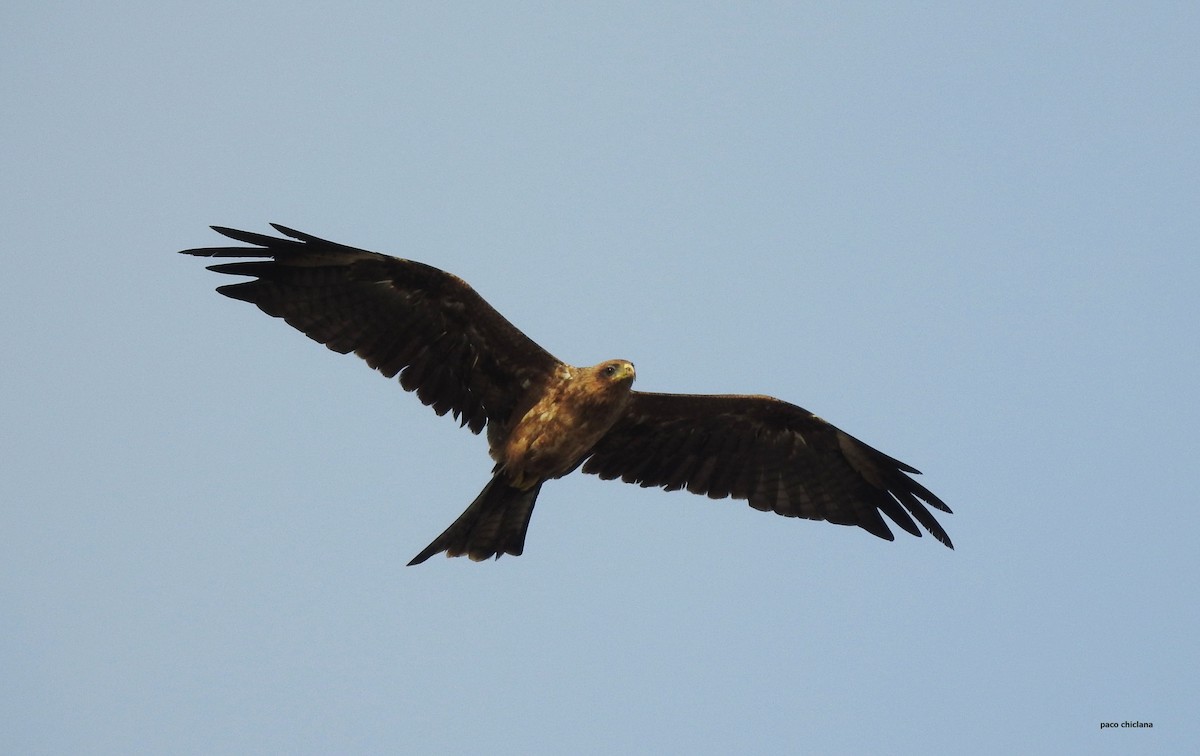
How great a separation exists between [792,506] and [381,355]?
4.52 m

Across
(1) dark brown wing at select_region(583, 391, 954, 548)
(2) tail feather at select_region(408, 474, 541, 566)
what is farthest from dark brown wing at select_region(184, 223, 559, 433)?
(1) dark brown wing at select_region(583, 391, 954, 548)

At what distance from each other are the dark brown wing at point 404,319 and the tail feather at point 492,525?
67 centimetres

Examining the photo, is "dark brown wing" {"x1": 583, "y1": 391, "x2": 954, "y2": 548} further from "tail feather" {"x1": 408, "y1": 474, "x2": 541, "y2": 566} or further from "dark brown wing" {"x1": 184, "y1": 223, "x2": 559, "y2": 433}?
"dark brown wing" {"x1": 184, "y1": 223, "x2": 559, "y2": 433}

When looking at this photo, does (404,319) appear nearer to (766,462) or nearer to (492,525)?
(492,525)

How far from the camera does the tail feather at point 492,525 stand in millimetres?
12180

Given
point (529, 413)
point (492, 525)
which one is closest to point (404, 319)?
point (529, 413)

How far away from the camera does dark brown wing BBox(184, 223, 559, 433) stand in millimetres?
11773

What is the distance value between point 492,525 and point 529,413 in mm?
1141

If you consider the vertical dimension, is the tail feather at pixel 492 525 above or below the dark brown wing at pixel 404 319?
below

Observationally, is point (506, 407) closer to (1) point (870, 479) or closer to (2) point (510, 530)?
(2) point (510, 530)

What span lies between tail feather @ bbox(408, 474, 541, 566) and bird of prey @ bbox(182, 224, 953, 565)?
0.01 m

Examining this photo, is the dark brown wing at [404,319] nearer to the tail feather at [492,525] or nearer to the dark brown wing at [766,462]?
the tail feather at [492,525]

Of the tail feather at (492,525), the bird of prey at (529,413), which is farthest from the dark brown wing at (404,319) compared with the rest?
the tail feather at (492,525)

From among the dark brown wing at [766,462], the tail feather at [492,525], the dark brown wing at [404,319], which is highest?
the dark brown wing at [404,319]
